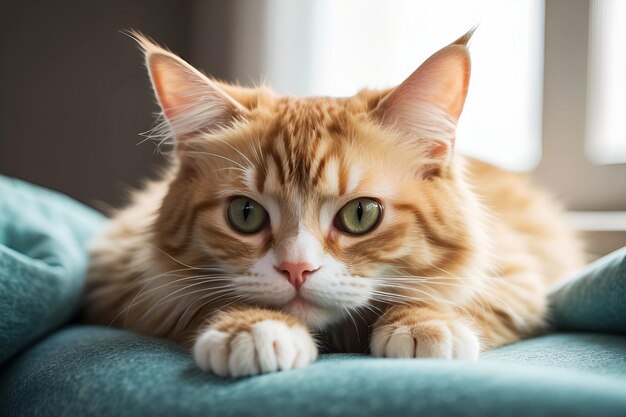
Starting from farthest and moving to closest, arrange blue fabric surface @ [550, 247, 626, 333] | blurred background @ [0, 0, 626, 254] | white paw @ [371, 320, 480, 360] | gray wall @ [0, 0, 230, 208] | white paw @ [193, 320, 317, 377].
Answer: gray wall @ [0, 0, 230, 208] → blurred background @ [0, 0, 626, 254] → blue fabric surface @ [550, 247, 626, 333] → white paw @ [371, 320, 480, 360] → white paw @ [193, 320, 317, 377]

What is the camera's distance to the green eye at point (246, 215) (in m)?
1.13

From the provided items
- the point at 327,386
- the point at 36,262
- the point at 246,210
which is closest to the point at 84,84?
the point at 36,262

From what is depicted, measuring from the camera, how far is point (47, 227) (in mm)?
1446

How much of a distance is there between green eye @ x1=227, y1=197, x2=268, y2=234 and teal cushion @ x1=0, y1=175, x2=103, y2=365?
417mm

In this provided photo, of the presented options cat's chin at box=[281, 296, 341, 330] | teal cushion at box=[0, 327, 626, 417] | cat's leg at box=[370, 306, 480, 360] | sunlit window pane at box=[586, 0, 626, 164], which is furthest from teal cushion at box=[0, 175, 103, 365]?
sunlit window pane at box=[586, 0, 626, 164]

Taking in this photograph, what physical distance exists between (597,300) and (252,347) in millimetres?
756

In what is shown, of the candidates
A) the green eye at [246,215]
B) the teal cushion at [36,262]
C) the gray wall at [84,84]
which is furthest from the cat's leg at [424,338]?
the gray wall at [84,84]

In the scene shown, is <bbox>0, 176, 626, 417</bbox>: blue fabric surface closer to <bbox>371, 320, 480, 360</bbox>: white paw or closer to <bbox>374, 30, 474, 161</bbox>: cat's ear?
<bbox>371, 320, 480, 360</bbox>: white paw

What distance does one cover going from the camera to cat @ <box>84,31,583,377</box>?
1.03m

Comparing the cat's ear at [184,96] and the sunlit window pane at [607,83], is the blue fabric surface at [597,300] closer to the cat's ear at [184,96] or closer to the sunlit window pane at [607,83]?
the cat's ear at [184,96]

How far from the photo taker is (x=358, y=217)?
1106 mm

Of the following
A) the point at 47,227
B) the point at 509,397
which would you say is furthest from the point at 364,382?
the point at 47,227

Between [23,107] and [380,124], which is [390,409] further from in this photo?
[23,107]

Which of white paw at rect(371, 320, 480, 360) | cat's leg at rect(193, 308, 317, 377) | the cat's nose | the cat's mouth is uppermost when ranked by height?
the cat's nose
